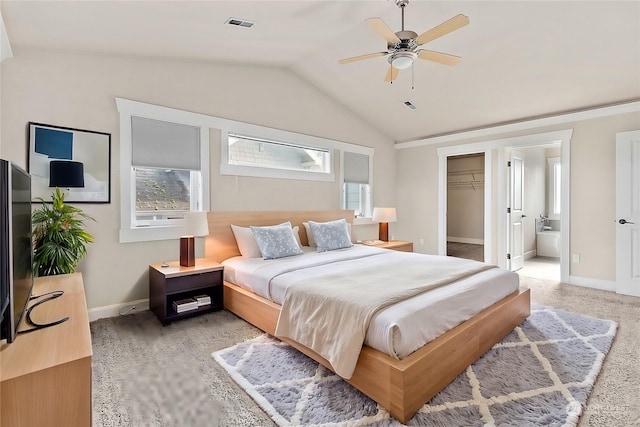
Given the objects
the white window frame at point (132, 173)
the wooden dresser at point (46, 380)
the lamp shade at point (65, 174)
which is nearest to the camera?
the wooden dresser at point (46, 380)

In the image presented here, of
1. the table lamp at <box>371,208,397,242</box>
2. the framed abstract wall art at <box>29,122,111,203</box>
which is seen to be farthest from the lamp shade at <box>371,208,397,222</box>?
the framed abstract wall art at <box>29,122,111,203</box>

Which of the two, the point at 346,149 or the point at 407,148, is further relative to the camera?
the point at 407,148

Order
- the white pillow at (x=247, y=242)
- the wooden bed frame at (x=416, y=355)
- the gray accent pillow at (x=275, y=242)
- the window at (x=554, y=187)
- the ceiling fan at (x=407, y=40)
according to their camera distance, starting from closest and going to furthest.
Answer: the wooden bed frame at (x=416, y=355), the ceiling fan at (x=407, y=40), the gray accent pillow at (x=275, y=242), the white pillow at (x=247, y=242), the window at (x=554, y=187)

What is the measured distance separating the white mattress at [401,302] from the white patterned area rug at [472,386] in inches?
13.7

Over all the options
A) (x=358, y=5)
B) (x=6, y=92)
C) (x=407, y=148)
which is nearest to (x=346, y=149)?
(x=407, y=148)

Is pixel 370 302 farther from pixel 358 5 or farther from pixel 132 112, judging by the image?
pixel 132 112

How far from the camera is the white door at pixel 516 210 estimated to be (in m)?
5.26

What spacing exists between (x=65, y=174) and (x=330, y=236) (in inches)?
107

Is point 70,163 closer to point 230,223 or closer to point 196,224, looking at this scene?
point 196,224

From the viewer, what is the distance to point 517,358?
2.36 m

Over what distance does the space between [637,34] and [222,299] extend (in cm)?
476

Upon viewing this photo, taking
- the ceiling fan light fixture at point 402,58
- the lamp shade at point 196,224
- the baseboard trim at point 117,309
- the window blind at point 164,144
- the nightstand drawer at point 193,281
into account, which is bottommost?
the baseboard trim at point 117,309

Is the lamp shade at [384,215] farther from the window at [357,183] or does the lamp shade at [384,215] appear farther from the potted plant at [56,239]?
the potted plant at [56,239]

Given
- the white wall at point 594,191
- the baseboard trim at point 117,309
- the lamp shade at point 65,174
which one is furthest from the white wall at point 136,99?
the white wall at point 594,191
